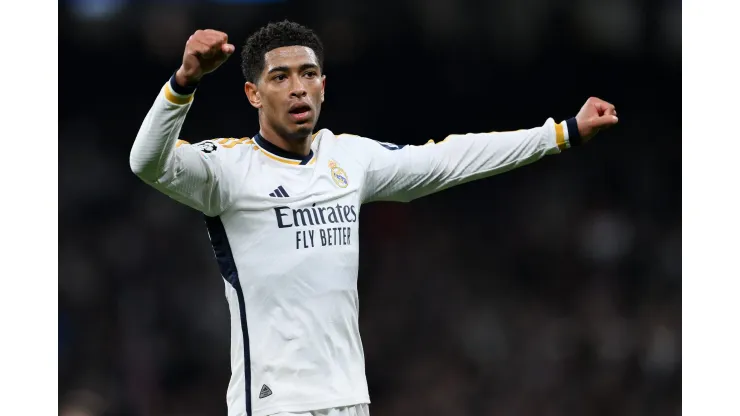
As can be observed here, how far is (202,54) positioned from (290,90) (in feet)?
2.48

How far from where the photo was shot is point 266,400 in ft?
14.0

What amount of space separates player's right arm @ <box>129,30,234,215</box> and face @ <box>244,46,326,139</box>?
0.47 m

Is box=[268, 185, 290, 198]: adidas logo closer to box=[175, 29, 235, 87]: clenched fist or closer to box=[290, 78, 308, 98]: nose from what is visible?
box=[290, 78, 308, 98]: nose

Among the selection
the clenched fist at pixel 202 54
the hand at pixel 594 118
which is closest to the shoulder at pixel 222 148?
the clenched fist at pixel 202 54

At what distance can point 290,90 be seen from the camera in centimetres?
447

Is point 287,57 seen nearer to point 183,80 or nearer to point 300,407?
point 183,80

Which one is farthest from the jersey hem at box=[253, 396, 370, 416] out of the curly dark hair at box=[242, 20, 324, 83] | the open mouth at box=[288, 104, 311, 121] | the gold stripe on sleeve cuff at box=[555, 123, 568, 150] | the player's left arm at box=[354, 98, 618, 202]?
the gold stripe on sleeve cuff at box=[555, 123, 568, 150]

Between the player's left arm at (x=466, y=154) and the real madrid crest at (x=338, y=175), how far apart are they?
0.15 m

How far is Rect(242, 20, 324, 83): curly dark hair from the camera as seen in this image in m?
4.56

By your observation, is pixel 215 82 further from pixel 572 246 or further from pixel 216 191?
pixel 216 191

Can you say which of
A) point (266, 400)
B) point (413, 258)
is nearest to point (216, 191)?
point (266, 400)

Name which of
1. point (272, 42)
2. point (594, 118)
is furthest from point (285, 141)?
point (594, 118)

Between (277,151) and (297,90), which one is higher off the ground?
(297,90)

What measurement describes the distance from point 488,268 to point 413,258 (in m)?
0.66
